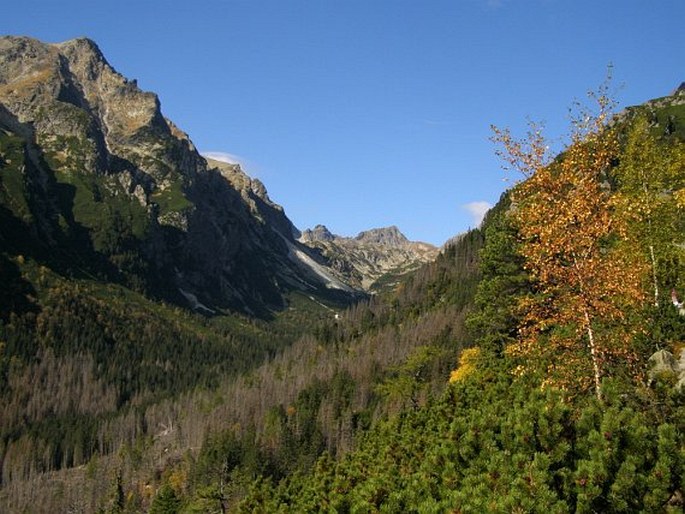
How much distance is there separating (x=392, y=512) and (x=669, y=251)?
3411 cm

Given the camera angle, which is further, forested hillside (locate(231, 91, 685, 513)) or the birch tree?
the birch tree

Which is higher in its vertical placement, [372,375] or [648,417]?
[648,417]

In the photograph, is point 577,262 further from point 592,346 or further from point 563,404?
point 563,404

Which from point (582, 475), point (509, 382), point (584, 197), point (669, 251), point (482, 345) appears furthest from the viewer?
point (482, 345)

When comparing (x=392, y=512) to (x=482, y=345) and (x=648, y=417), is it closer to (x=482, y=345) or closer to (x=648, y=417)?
(x=648, y=417)

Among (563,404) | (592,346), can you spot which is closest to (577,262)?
(592,346)

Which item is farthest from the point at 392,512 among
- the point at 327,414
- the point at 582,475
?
the point at 327,414

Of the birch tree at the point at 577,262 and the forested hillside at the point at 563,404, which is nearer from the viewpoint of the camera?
the forested hillside at the point at 563,404

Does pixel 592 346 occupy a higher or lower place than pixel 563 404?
Result: higher

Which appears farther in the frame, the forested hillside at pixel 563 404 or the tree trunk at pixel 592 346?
the tree trunk at pixel 592 346

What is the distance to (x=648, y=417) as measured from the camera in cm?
1680

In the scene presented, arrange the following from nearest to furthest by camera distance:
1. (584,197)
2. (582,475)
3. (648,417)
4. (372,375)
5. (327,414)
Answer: (582,475)
(648,417)
(584,197)
(327,414)
(372,375)

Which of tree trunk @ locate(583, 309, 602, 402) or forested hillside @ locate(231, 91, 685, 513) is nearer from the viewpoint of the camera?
forested hillside @ locate(231, 91, 685, 513)

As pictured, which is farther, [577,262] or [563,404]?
[577,262]
